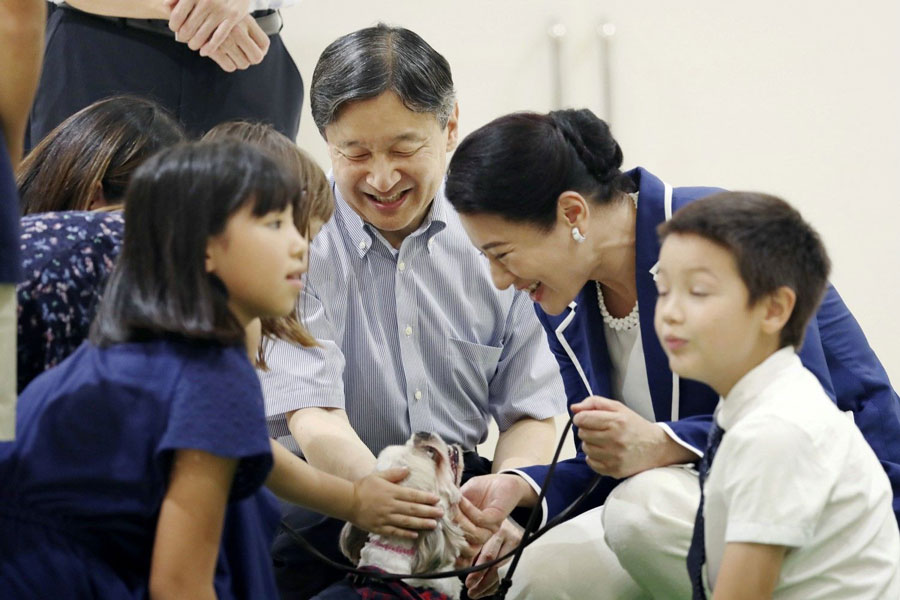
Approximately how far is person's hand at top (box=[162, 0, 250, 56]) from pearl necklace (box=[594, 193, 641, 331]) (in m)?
0.79

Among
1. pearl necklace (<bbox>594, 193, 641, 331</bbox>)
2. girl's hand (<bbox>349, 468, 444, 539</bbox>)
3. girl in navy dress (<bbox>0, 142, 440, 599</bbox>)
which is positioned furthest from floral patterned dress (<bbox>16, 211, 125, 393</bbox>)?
pearl necklace (<bbox>594, 193, 641, 331</bbox>)

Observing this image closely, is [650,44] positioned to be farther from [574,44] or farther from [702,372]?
[702,372]

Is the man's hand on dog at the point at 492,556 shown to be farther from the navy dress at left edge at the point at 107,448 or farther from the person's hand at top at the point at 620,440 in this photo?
the navy dress at left edge at the point at 107,448

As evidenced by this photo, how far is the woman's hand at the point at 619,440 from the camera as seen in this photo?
5.10 ft

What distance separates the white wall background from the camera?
3002 mm

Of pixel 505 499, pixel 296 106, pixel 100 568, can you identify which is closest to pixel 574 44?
pixel 296 106

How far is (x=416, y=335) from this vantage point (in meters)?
2.03

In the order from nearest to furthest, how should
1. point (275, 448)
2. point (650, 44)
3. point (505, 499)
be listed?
point (275, 448), point (505, 499), point (650, 44)

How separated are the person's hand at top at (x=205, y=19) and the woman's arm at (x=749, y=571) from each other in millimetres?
1309

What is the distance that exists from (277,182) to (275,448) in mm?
414

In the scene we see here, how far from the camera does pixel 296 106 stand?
2.49 m

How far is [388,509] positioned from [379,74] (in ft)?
2.42

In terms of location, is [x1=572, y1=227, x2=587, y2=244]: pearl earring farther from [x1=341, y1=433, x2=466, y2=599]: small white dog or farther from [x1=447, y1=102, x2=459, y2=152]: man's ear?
[x1=447, y1=102, x2=459, y2=152]: man's ear

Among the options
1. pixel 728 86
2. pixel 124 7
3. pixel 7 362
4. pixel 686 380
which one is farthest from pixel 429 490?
pixel 728 86
